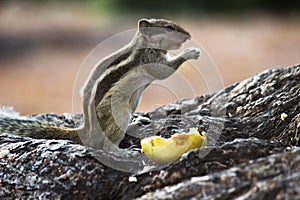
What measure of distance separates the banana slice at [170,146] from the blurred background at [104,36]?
4.09 meters

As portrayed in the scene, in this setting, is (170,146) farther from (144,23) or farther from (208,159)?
(144,23)

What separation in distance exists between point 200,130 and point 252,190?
0.65m

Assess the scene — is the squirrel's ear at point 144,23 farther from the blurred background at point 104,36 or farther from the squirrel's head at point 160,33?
the blurred background at point 104,36

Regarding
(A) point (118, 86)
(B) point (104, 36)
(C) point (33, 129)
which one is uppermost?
(A) point (118, 86)

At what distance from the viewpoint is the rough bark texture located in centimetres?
135

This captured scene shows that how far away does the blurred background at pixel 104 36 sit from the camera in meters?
6.89

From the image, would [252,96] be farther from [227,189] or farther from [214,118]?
[227,189]

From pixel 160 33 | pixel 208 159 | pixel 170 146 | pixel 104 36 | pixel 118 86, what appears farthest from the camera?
→ pixel 104 36

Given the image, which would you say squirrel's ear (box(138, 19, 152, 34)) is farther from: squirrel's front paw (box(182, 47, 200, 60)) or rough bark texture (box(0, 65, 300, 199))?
rough bark texture (box(0, 65, 300, 199))

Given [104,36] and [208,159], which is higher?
[208,159]

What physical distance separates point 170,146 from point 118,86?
16.1 inches

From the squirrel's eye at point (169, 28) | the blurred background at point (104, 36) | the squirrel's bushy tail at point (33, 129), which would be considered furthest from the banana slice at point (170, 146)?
the blurred background at point (104, 36)

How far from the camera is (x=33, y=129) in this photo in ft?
6.79

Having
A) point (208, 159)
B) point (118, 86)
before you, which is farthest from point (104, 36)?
point (208, 159)
